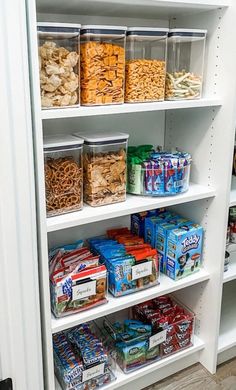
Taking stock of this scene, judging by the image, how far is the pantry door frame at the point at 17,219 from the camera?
3.19ft

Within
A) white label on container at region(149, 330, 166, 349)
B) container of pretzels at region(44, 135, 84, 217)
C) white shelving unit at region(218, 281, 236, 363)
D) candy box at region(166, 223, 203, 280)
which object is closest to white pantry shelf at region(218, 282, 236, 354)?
white shelving unit at region(218, 281, 236, 363)

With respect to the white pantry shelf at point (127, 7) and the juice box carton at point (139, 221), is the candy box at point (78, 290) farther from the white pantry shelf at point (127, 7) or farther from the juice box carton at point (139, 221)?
the white pantry shelf at point (127, 7)

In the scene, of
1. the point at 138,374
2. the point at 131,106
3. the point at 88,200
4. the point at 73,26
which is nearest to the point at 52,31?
the point at 73,26

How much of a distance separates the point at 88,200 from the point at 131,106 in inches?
13.2

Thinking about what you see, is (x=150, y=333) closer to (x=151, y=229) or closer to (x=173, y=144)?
(x=151, y=229)

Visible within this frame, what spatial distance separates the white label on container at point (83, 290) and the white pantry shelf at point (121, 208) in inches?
8.4

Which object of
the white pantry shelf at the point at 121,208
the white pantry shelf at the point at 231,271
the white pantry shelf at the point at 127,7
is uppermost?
the white pantry shelf at the point at 127,7

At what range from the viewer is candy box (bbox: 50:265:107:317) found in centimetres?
125

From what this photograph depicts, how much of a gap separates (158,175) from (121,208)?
0.20 meters

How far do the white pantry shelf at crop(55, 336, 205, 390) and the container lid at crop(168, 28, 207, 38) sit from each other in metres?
1.22

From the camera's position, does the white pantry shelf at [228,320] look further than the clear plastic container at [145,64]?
Yes

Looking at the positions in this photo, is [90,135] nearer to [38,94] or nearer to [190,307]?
[38,94]

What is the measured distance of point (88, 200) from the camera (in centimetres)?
131

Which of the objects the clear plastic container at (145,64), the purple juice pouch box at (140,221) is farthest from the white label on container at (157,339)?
the clear plastic container at (145,64)
